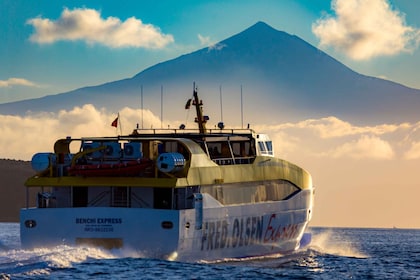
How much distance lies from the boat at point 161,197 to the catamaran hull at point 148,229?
4cm

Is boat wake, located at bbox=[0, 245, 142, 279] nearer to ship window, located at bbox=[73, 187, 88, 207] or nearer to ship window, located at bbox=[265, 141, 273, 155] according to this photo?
ship window, located at bbox=[73, 187, 88, 207]

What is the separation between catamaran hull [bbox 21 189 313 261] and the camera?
5178cm

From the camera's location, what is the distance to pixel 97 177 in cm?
5356

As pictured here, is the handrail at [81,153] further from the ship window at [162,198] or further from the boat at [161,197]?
the ship window at [162,198]

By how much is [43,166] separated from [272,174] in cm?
1146

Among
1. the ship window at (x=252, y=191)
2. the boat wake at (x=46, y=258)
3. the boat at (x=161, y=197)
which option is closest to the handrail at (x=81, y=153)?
the boat at (x=161, y=197)

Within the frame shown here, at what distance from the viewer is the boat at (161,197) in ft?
171

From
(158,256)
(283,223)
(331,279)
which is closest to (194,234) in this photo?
(158,256)

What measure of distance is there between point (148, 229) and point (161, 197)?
2.59 meters

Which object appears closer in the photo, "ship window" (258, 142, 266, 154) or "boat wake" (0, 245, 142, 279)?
"boat wake" (0, 245, 142, 279)

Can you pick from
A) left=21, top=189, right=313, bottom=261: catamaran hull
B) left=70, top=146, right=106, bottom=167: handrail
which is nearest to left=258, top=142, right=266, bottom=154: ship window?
left=21, top=189, right=313, bottom=261: catamaran hull

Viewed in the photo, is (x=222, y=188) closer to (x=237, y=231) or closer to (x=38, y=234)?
(x=237, y=231)

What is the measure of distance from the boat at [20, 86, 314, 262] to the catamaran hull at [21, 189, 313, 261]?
0.04 meters

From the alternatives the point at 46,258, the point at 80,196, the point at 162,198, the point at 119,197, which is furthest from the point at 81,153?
the point at 46,258
